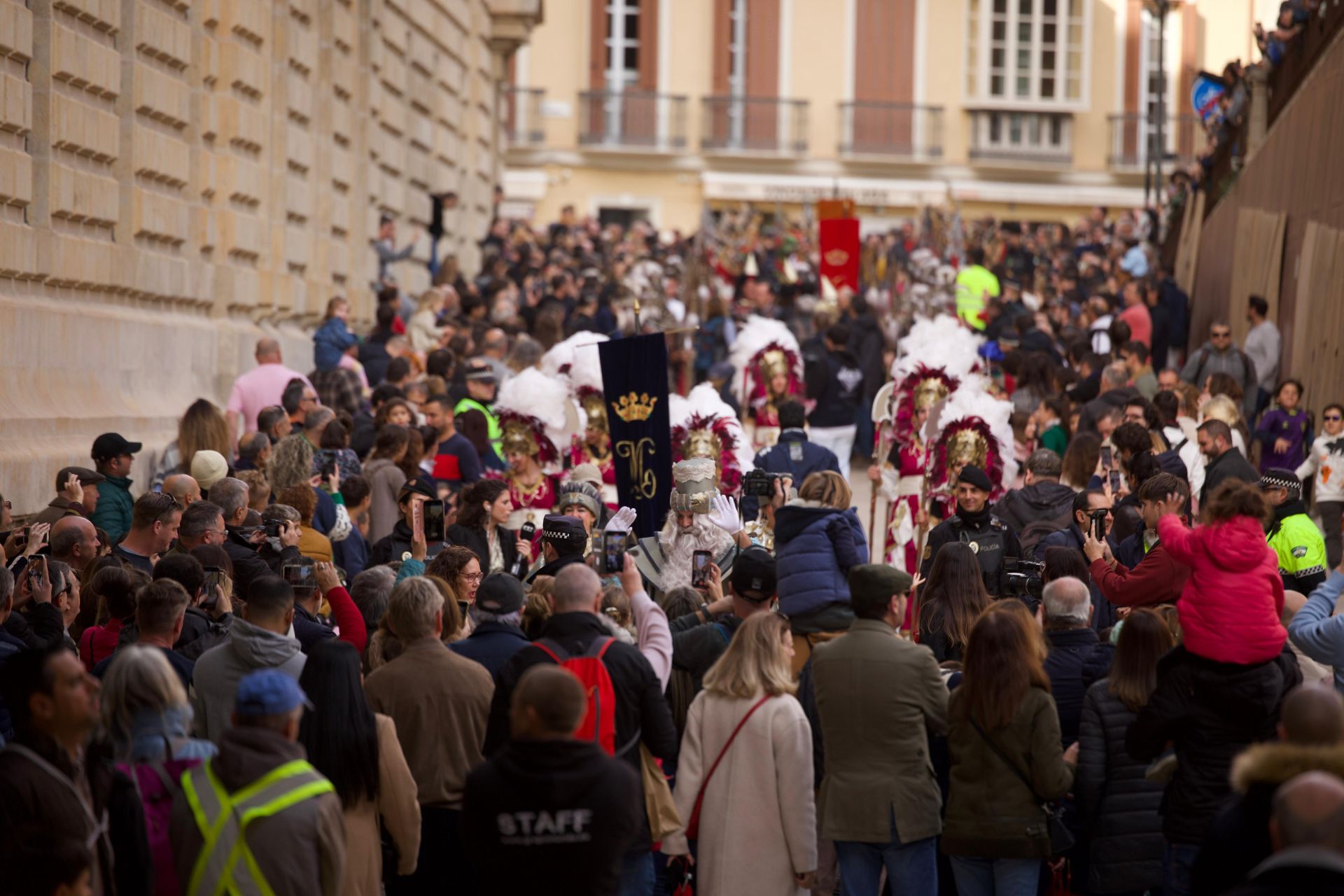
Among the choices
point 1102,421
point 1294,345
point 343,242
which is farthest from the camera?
point 343,242

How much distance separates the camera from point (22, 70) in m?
11.5

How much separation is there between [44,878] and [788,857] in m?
2.78

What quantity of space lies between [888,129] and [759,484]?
3837 cm

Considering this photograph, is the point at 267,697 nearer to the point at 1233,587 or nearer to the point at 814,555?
the point at 814,555

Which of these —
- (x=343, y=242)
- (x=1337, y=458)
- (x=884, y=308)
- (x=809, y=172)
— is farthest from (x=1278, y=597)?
(x=809, y=172)

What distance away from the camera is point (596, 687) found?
6516 mm

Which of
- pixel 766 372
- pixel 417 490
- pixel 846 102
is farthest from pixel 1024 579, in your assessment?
pixel 846 102

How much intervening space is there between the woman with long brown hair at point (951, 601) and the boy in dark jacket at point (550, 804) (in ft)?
8.49

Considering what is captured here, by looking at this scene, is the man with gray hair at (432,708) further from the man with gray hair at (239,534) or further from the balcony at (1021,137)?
the balcony at (1021,137)

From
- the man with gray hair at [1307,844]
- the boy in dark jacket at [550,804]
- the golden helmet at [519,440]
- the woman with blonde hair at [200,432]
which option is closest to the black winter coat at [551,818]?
the boy in dark jacket at [550,804]

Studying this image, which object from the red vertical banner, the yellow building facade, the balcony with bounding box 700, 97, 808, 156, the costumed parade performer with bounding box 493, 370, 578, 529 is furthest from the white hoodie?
the balcony with bounding box 700, 97, 808, 156

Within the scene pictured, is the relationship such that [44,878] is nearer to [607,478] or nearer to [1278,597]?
[1278,597]

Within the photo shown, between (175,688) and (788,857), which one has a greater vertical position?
(175,688)

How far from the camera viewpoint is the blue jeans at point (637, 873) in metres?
6.67
